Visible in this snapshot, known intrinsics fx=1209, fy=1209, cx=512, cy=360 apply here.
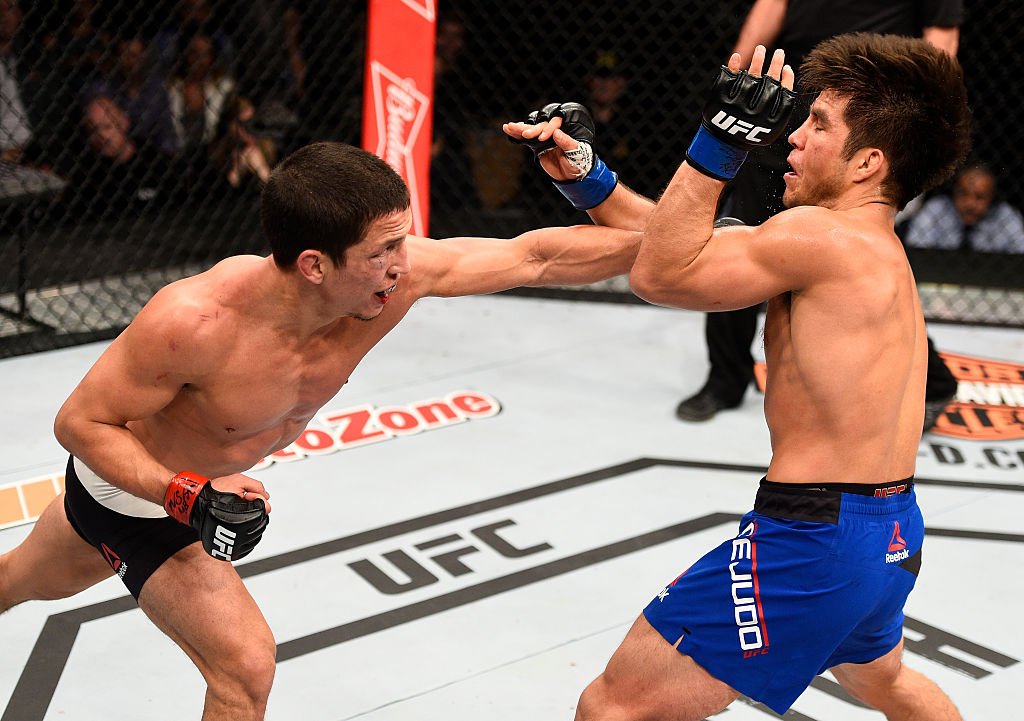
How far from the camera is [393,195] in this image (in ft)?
6.00

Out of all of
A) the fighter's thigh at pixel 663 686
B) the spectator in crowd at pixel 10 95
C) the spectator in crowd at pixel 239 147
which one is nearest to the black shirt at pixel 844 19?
the fighter's thigh at pixel 663 686

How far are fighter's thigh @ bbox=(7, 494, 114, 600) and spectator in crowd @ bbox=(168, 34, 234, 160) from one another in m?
3.43

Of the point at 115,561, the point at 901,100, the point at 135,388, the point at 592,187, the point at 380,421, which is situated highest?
the point at 901,100

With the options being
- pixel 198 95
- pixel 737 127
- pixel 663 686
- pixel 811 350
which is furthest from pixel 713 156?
pixel 198 95

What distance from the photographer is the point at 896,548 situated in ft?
5.90

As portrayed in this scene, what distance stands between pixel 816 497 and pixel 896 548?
0.16m

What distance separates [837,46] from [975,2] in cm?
389

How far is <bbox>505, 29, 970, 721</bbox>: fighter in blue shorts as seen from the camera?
1.71 meters

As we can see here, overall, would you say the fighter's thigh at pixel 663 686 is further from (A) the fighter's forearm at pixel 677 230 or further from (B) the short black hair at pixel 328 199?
(B) the short black hair at pixel 328 199

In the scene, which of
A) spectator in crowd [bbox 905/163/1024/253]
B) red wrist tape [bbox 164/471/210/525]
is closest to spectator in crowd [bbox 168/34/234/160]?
spectator in crowd [bbox 905/163/1024/253]

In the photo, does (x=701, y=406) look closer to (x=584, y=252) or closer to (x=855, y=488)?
(x=584, y=252)

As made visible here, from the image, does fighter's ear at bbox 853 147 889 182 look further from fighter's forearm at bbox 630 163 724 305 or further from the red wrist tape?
the red wrist tape

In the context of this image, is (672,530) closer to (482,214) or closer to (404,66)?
(404,66)

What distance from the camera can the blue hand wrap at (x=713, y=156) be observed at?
1.71 m
